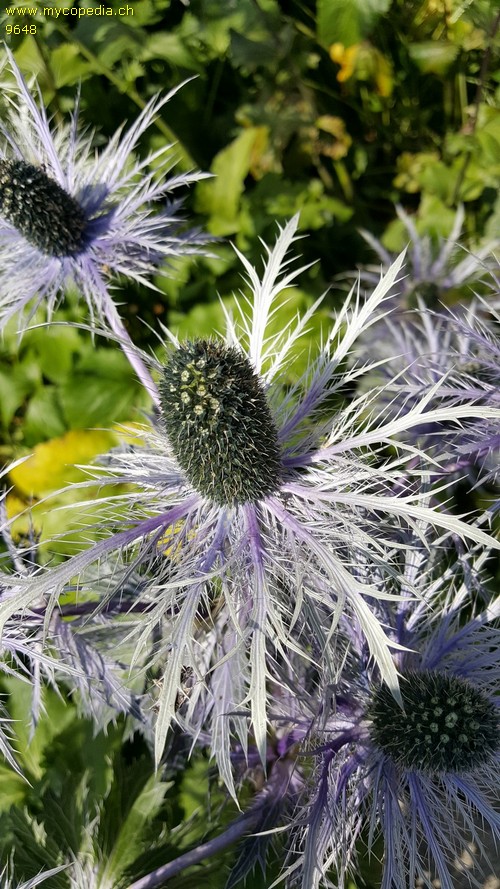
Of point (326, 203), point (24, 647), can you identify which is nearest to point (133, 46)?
point (326, 203)

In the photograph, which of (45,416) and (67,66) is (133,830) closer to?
(45,416)

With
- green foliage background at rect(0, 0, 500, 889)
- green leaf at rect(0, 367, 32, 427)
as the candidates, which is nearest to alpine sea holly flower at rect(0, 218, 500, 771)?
green foliage background at rect(0, 0, 500, 889)

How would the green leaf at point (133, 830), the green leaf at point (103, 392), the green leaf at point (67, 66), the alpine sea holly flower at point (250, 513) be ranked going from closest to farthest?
the alpine sea holly flower at point (250, 513) → the green leaf at point (133, 830) → the green leaf at point (67, 66) → the green leaf at point (103, 392)

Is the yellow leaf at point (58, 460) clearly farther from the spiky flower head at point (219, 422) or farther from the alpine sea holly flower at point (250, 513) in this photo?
the spiky flower head at point (219, 422)

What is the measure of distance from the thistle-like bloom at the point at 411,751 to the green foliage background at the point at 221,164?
1.01ft

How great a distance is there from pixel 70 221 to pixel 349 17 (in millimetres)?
732

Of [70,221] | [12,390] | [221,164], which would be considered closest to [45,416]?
[12,390]

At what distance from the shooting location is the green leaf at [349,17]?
129cm

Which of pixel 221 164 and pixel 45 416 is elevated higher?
pixel 221 164

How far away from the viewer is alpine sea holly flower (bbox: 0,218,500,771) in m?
0.72

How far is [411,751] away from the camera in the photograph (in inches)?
32.9

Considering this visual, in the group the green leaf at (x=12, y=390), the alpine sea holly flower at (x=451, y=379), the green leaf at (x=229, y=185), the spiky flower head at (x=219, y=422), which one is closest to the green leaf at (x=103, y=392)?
the green leaf at (x=12, y=390)

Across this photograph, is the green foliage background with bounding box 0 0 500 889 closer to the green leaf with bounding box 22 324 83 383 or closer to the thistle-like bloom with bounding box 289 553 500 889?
the green leaf with bounding box 22 324 83 383

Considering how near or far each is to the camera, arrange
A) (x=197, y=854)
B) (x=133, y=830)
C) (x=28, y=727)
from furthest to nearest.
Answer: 1. (x=28, y=727)
2. (x=133, y=830)
3. (x=197, y=854)
